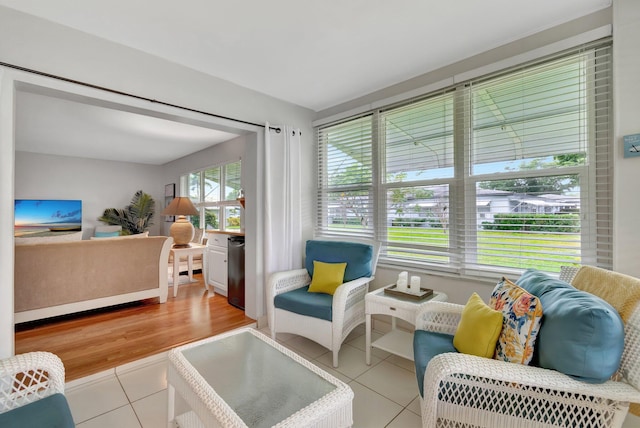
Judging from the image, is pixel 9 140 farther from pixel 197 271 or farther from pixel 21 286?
pixel 197 271

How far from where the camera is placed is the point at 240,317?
3219 mm

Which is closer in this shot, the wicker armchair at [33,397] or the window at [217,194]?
the wicker armchair at [33,397]

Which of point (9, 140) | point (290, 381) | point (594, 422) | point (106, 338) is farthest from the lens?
point (106, 338)

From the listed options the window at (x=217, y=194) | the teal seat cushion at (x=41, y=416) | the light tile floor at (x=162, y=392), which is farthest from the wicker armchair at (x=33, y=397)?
the window at (x=217, y=194)

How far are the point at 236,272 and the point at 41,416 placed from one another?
2429 millimetres

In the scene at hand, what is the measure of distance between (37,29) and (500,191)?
3.39m

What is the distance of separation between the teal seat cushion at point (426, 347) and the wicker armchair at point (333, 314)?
2.12ft

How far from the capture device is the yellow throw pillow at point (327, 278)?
8.51 ft

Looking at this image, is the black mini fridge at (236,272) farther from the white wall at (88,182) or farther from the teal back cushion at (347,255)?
the white wall at (88,182)

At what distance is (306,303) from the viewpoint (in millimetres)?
2365

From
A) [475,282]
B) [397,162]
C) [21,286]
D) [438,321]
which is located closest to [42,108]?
[21,286]

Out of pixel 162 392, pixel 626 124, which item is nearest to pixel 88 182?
pixel 162 392

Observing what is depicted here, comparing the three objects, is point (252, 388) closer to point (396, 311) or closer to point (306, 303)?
point (306, 303)

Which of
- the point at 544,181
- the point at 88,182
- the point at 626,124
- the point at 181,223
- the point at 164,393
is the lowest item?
the point at 164,393
